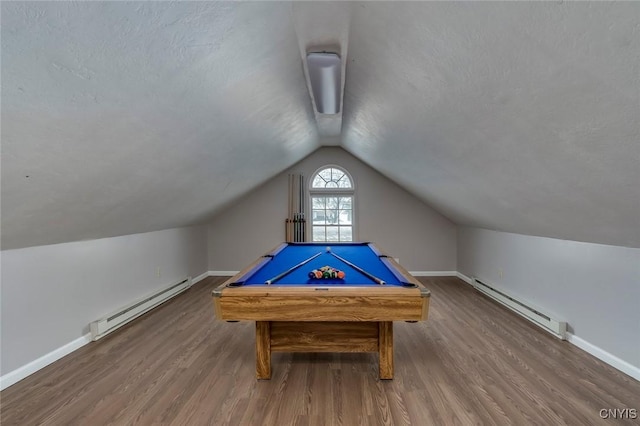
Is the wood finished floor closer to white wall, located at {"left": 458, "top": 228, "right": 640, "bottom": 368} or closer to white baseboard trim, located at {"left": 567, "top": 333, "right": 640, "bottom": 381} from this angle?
white baseboard trim, located at {"left": 567, "top": 333, "right": 640, "bottom": 381}

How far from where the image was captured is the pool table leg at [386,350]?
2.18m

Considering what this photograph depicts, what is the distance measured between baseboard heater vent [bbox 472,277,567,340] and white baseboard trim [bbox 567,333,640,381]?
0.31 ft

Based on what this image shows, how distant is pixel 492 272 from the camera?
13.9 feet

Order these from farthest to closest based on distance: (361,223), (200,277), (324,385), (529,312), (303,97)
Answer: (361,223) → (200,277) → (529,312) → (303,97) → (324,385)

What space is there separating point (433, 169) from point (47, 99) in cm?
317

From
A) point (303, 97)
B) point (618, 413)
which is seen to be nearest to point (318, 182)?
point (303, 97)

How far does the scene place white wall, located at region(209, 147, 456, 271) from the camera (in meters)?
5.48

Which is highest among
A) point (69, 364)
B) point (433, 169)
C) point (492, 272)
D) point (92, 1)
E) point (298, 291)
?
point (92, 1)

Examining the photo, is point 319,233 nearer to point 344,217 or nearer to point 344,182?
point 344,217

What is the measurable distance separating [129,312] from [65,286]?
2.65ft

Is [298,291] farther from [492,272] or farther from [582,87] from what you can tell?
[492,272]

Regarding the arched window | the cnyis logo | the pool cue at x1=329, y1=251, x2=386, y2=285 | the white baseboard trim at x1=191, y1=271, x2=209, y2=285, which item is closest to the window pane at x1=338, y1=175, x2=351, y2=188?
the arched window

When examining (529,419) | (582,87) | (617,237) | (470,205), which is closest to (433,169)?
(470,205)

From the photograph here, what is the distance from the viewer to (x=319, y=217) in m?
5.72
